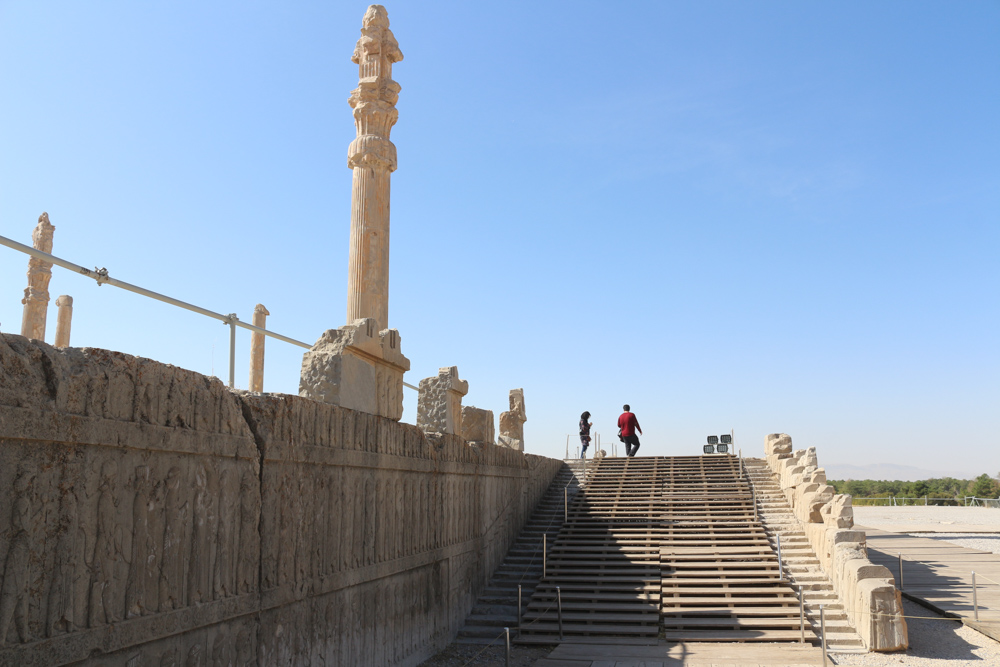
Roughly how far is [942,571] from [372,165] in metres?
12.7

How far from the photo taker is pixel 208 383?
5.13m

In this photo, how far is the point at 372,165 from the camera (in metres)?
14.9

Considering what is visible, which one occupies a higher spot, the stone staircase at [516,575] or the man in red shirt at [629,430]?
the man in red shirt at [629,430]

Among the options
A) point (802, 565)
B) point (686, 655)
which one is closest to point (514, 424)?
point (802, 565)

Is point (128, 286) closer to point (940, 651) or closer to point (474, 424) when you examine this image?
point (474, 424)

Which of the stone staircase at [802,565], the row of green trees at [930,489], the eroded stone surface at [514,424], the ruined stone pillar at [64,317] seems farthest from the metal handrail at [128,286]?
the row of green trees at [930,489]

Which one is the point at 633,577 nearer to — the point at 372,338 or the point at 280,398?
the point at 372,338

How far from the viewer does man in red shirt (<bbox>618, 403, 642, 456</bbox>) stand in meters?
18.8

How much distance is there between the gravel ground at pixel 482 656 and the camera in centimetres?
880

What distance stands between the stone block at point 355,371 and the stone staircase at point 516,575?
11.2ft

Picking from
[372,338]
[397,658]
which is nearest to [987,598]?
[397,658]

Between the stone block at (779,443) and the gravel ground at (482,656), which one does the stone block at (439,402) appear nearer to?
the gravel ground at (482,656)

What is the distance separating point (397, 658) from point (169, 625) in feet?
12.7

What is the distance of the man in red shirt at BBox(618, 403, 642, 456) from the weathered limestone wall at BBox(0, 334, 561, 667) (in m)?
11.0
